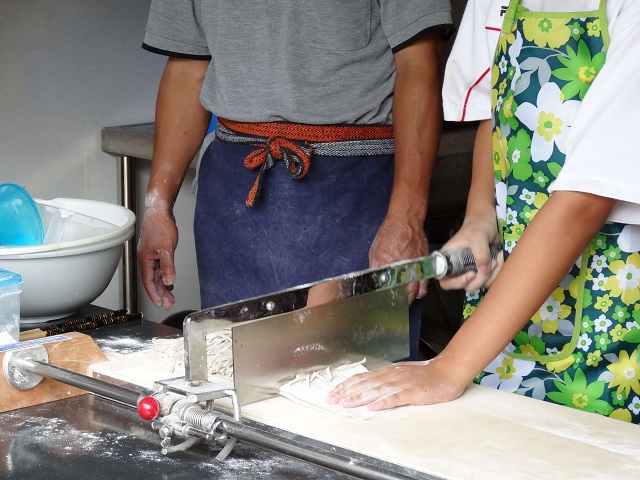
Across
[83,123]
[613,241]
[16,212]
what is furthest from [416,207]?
[83,123]

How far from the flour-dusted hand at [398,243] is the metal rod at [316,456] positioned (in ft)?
2.70

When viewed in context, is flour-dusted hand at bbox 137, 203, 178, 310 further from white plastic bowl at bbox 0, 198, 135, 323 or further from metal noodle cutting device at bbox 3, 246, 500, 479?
metal noodle cutting device at bbox 3, 246, 500, 479

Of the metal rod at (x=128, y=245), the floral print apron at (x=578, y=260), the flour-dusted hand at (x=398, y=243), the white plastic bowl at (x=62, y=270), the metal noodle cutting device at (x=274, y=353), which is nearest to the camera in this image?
the metal noodle cutting device at (x=274, y=353)

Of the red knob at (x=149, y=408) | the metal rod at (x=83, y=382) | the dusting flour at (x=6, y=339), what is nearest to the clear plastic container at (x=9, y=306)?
the dusting flour at (x=6, y=339)

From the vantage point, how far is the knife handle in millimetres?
1415

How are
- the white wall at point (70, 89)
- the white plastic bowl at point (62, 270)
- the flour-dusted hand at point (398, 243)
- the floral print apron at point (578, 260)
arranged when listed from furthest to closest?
the white wall at point (70, 89) → the flour-dusted hand at point (398, 243) → the white plastic bowl at point (62, 270) → the floral print apron at point (578, 260)

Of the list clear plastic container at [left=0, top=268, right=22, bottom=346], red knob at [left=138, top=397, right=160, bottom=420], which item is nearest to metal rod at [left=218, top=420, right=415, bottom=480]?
red knob at [left=138, top=397, right=160, bottom=420]

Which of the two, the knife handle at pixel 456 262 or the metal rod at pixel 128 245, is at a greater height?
the knife handle at pixel 456 262

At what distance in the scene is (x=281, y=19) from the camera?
78.0 inches

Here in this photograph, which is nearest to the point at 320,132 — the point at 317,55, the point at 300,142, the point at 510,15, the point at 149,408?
the point at 300,142

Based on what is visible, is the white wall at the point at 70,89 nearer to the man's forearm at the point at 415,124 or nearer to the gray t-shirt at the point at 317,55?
the gray t-shirt at the point at 317,55

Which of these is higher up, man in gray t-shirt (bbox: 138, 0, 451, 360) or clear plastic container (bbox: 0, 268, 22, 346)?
man in gray t-shirt (bbox: 138, 0, 451, 360)

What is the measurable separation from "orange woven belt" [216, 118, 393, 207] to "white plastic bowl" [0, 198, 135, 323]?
0.34m

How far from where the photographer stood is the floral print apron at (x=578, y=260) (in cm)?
138
